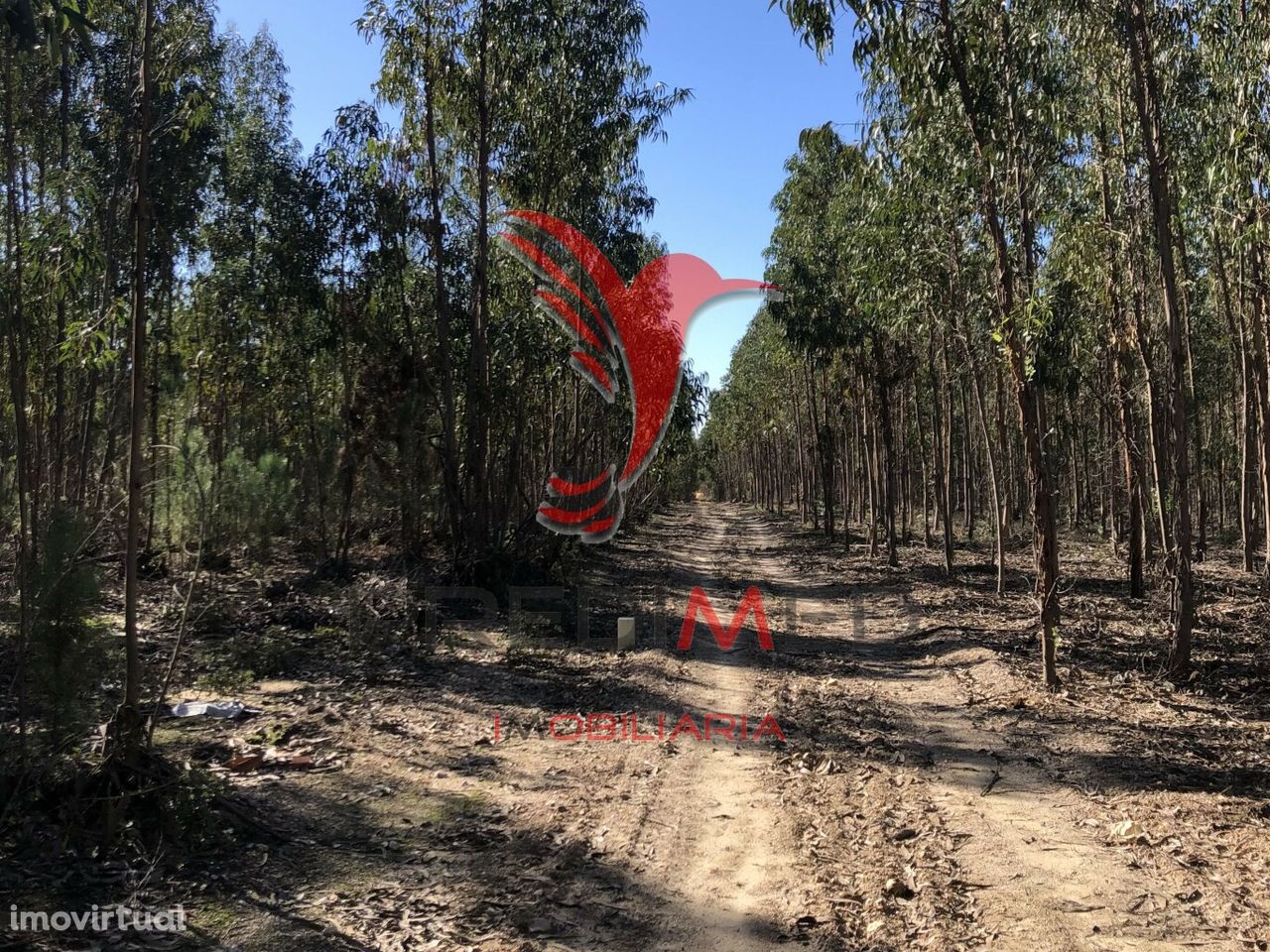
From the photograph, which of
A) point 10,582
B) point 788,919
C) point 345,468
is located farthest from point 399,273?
point 788,919

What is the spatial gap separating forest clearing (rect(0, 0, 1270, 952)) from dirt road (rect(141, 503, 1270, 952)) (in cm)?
4

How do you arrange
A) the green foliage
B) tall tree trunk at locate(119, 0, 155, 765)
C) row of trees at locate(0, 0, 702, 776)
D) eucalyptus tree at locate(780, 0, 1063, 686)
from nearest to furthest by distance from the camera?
tall tree trunk at locate(119, 0, 155, 765)
eucalyptus tree at locate(780, 0, 1063, 686)
the green foliage
row of trees at locate(0, 0, 702, 776)

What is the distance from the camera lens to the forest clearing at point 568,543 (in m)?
4.59

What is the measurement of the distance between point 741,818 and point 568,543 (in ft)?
39.5

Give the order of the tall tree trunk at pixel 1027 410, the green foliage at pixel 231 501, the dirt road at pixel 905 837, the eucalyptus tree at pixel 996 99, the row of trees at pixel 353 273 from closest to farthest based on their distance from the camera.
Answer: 1. the dirt road at pixel 905 837
2. the eucalyptus tree at pixel 996 99
3. the tall tree trunk at pixel 1027 410
4. the green foliage at pixel 231 501
5. the row of trees at pixel 353 273

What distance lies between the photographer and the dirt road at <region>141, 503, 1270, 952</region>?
421 centimetres

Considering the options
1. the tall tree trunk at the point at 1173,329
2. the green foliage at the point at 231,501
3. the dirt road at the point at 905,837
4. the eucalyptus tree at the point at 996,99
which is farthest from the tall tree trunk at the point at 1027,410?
the green foliage at the point at 231,501

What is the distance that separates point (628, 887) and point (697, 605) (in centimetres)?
1067

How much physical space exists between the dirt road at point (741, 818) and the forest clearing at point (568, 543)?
4cm

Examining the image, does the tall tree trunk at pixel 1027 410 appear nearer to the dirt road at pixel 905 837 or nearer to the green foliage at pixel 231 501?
the dirt road at pixel 905 837

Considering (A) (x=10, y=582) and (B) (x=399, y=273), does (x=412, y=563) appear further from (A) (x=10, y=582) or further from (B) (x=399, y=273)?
Result: (A) (x=10, y=582)

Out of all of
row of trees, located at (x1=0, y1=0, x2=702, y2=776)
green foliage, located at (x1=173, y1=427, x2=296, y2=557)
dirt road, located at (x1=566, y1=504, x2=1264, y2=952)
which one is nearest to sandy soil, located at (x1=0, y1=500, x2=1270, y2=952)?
dirt road, located at (x1=566, y1=504, x2=1264, y2=952)

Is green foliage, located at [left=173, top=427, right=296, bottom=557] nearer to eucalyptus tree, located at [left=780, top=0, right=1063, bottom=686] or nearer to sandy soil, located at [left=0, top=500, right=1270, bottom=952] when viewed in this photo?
sandy soil, located at [left=0, top=500, right=1270, bottom=952]

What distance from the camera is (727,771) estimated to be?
6613 millimetres
